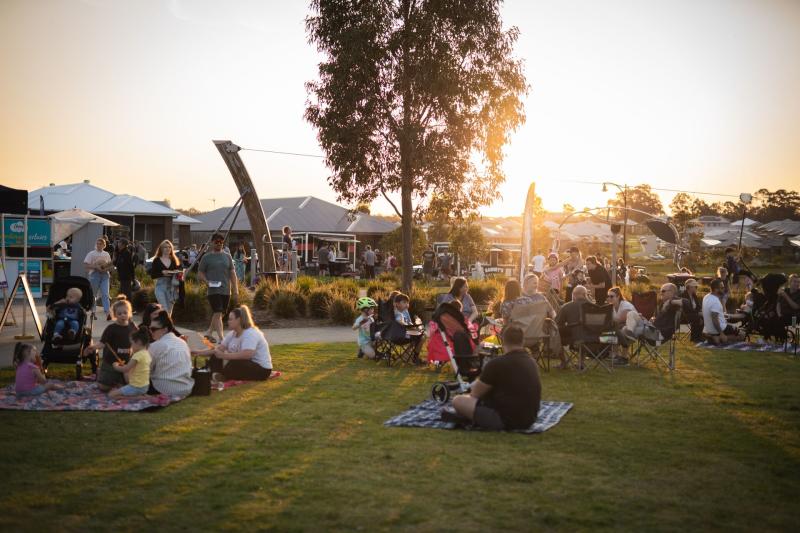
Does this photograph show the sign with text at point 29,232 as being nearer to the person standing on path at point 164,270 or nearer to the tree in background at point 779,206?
the person standing on path at point 164,270

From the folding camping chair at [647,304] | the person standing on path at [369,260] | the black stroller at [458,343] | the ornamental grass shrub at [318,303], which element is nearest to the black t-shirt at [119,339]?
the black stroller at [458,343]

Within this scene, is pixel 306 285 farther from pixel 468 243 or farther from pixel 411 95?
pixel 468 243

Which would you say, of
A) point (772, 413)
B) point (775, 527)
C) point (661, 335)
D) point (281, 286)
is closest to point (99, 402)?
point (775, 527)

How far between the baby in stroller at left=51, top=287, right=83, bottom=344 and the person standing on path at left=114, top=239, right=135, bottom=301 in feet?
23.4

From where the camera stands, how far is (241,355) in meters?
9.38

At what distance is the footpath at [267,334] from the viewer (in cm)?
1236

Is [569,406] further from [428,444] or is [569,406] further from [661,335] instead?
[661,335]

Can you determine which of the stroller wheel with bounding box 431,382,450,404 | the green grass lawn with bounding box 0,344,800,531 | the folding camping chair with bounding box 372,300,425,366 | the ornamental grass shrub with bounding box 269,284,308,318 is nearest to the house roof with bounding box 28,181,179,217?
the ornamental grass shrub with bounding box 269,284,308,318

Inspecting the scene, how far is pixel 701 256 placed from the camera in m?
56.8

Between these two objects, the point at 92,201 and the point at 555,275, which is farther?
the point at 92,201

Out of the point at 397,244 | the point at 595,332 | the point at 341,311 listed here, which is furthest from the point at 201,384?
the point at 397,244

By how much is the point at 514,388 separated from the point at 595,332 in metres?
4.37

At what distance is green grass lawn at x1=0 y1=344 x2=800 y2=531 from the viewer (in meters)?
4.66

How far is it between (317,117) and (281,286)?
5.53 metres
